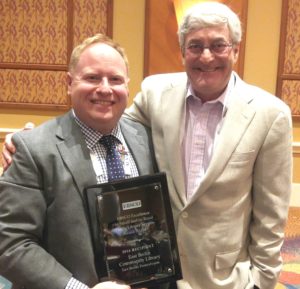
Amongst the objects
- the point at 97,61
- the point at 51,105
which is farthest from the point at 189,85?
the point at 51,105

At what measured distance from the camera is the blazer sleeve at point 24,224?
1.38 meters

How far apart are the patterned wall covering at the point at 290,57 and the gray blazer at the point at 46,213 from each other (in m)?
3.74

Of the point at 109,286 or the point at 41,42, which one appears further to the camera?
the point at 41,42

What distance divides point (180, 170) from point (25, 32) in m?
3.84

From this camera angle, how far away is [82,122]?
1.54m

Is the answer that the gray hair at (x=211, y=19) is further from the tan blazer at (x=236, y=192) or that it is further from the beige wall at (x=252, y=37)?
the beige wall at (x=252, y=37)

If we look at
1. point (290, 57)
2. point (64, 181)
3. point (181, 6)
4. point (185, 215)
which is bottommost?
point (185, 215)

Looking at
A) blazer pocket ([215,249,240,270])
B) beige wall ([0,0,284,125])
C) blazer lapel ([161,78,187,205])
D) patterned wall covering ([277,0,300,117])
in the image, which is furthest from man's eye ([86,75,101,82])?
patterned wall covering ([277,0,300,117])

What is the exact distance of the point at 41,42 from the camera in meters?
4.98

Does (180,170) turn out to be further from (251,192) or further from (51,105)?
(51,105)

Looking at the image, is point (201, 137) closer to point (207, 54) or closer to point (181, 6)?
point (207, 54)

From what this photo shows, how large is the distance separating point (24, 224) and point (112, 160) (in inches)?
14.4

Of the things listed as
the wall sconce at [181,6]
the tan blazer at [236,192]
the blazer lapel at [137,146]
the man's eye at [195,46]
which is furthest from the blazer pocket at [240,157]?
the wall sconce at [181,6]

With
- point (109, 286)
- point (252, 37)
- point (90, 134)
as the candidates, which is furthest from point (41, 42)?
point (109, 286)
